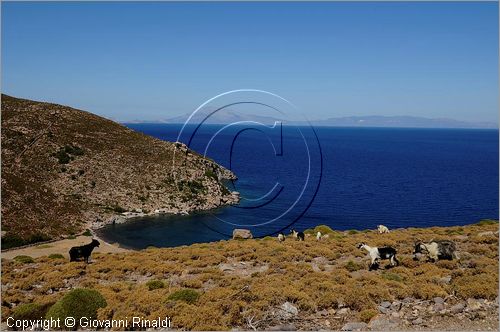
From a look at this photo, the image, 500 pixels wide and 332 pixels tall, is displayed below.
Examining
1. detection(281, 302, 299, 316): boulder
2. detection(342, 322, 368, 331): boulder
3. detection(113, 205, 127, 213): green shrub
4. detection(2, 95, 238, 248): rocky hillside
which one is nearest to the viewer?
detection(342, 322, 368, 331): boulder

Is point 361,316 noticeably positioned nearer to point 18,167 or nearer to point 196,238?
point 196,238

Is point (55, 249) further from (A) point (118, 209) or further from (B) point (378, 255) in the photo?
(B) point (378, 255)

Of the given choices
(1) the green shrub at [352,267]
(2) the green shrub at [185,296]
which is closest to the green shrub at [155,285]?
(2) the green shrub at [185,296]

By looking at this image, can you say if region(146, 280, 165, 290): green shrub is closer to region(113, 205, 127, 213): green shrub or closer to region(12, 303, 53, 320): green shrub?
region(12, 303, 53, 320): green shrub

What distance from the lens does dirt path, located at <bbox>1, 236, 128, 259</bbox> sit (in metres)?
49.9

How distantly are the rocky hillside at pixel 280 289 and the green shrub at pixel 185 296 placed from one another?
49 millimetres

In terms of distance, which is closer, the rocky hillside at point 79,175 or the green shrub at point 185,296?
the green shrub at point 185,296

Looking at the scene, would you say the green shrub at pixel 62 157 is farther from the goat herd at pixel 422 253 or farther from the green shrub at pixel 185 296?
the goat herd at pixel 422 253

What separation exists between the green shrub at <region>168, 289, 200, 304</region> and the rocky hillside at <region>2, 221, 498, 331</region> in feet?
0.16

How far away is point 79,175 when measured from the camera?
8819 centimetres


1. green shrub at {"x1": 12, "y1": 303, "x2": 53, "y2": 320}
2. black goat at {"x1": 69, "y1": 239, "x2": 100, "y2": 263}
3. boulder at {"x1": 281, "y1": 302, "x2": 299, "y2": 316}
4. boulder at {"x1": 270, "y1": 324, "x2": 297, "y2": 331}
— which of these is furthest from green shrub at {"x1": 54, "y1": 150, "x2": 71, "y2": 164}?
boulder at {"x1": 270, "y1": 324, "x2": 297, "y2": 331}

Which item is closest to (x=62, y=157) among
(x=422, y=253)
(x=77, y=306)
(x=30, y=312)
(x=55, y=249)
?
(x=55, y=249)

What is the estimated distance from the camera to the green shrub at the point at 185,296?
17.9 meters

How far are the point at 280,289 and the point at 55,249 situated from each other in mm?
45494
